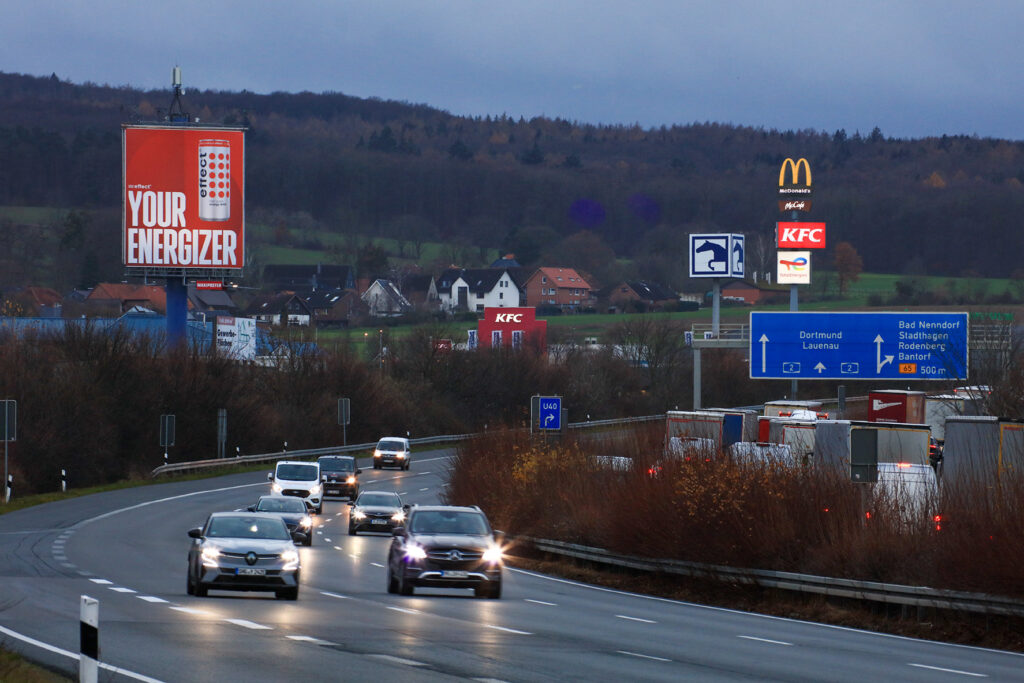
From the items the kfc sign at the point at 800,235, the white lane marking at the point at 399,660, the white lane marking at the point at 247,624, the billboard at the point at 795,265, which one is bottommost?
the white lane marking at the point at 247,624

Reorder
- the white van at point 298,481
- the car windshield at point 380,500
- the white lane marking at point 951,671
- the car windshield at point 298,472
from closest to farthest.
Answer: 1. the white lane marking at point 951,671
2. the car windshield at point 380,500
3. the white van at point 298,481
4. the car windshield at point 298,472

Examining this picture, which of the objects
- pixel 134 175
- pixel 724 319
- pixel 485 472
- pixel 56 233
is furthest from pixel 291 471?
pixel 56 233

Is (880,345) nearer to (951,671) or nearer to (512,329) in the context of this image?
(951,671)

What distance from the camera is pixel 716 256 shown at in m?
75.0

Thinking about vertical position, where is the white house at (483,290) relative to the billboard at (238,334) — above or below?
above

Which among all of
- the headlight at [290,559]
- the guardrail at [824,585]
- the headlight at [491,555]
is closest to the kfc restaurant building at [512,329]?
the guardrail at [824,585]

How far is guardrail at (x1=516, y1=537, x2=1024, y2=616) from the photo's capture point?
65.2ft

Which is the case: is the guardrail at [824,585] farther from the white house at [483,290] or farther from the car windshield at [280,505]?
the white house at [483,290]

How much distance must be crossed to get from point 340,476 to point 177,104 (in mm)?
31777

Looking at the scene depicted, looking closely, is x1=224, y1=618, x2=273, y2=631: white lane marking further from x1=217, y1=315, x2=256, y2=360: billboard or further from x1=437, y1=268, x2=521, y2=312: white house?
x1=437, y1=268, x2=521, y2=312: white house

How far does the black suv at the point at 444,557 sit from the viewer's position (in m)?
23.1

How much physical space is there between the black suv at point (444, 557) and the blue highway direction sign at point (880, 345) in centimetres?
3575

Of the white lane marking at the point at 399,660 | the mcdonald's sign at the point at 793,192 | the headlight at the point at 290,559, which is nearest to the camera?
the white lane marking at the point at 399,660

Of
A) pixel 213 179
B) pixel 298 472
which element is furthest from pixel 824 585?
pixel 213 179
